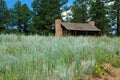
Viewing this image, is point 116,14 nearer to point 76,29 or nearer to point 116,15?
point 116,15

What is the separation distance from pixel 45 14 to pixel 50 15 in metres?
1.18

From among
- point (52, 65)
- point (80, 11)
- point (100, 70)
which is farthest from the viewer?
point (80, 11)

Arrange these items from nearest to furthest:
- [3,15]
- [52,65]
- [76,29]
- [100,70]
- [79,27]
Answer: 1. [52,65]
2. [100,70]
3. [76,29]
4. [79,27]
5. [3,15]

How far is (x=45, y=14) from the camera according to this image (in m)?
59.0

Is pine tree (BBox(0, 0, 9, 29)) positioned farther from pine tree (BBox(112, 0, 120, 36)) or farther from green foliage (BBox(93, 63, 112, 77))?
green foliage (BBox(93, 63, 112, 77))

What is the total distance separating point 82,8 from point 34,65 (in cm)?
5645

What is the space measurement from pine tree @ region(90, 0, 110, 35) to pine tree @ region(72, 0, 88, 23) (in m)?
3.15

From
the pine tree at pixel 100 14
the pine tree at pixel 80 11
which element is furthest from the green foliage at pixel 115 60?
the pine tree at pixel 80 11

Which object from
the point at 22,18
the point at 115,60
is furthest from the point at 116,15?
the point at 115,60

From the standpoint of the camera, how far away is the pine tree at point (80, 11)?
59.3m

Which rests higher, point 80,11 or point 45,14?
point 80,11

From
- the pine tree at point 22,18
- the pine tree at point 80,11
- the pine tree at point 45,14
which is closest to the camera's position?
the pine tree at point 45,14

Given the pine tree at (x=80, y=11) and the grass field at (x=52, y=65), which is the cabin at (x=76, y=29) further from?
the grass field at (x=52, y=65)

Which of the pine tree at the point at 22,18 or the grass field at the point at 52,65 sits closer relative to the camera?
the grass field at the point at 52,65
